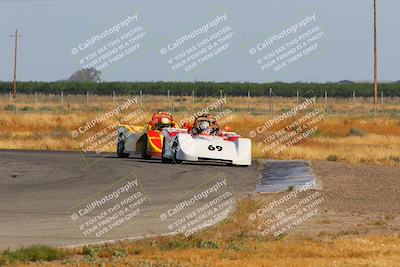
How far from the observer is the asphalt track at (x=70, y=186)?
15.1 meters

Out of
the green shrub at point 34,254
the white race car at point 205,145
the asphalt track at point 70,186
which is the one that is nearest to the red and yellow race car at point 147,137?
the asphalt track at point 70,186

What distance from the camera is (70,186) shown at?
890 inches

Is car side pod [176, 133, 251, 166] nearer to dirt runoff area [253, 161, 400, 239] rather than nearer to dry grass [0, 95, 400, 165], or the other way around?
dirt runoff area [253, 161, 400, 239]

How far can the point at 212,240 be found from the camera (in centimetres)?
1394

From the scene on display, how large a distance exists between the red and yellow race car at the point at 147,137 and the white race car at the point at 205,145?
4.59 feet

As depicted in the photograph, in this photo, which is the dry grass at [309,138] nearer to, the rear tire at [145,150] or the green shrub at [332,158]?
the green shrub at [332,158]

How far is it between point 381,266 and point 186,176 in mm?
13262

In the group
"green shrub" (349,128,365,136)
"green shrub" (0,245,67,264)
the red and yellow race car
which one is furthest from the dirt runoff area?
"green shrub" (349,128,365,136)

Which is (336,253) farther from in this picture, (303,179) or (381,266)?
(303,179)

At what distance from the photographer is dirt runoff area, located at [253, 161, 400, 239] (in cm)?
1553

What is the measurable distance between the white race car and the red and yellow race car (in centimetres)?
140

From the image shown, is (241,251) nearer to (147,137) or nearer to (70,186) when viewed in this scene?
(70,186)

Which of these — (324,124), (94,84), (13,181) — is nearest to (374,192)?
(13,181)

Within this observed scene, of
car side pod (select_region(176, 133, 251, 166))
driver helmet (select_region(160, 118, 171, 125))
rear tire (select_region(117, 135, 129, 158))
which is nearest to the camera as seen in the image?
car side pod (select_region(176, 133, 251, 166))
